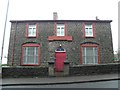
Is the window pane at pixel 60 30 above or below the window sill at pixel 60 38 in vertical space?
above

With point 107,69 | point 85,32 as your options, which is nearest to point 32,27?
point 85,32

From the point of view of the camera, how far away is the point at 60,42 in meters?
21.3

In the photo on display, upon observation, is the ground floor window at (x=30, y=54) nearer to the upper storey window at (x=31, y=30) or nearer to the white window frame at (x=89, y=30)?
the upper storey window at (x=31, y=30)

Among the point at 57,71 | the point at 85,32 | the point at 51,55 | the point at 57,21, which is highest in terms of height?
the point at 57,21

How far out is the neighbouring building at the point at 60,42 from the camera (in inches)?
826

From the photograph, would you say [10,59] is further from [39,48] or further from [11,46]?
[39,48]

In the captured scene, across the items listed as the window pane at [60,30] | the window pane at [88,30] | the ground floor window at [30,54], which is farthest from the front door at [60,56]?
the window pane at [88,30]

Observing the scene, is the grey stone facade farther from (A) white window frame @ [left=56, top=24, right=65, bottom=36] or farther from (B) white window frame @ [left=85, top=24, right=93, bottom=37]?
(A) white window frame @ [left=56, top=24, right=65, bottom=36]

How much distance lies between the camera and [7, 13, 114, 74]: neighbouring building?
68.8 feet

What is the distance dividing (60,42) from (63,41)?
39 centimetres

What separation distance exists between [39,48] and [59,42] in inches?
103

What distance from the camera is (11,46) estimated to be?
21609 millimetres

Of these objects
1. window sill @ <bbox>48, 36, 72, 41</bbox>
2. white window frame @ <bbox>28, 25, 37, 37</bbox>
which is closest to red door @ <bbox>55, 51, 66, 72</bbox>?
window sill @ <bbox>48, 36, 72, 41</bbox>

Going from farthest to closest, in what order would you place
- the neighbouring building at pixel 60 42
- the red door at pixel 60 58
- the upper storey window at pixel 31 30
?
the upper storey window at pixel 31 30 < the neighbouring building at pixel 60 42 < the red door at pixel 60 58
